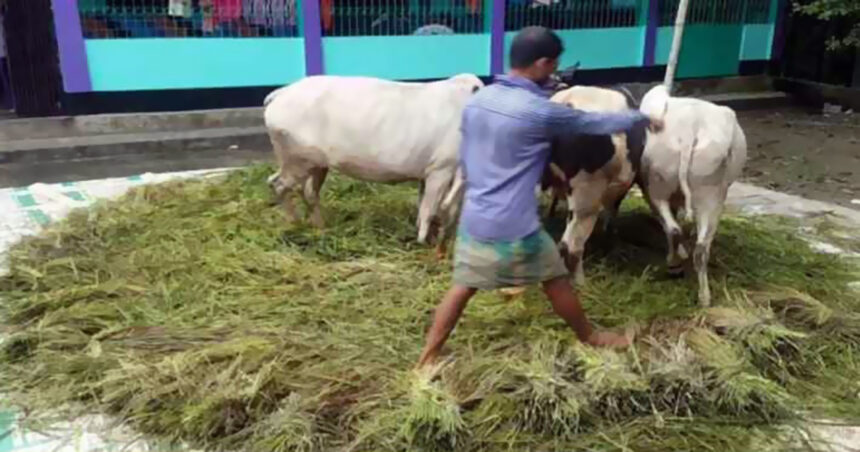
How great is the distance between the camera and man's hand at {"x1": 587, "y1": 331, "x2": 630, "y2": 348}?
10.3 feet

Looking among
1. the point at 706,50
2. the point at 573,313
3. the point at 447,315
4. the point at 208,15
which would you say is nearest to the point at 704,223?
the point at 573,313

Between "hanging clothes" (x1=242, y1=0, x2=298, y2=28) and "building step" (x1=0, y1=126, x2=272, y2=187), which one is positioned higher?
"hanging clothes" (x1=242, y1=0, x2=298, y2=28)

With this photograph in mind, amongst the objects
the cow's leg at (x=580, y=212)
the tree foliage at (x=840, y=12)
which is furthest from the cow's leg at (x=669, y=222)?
the tree foliage at (x=840, y=12)

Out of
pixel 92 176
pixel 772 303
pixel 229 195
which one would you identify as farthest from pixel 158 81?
pixel 772 303

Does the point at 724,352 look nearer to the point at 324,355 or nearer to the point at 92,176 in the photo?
the point at 324,355

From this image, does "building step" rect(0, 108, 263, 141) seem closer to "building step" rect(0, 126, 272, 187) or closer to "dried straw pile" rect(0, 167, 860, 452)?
"building step" rect(0, 126, 272, 187)

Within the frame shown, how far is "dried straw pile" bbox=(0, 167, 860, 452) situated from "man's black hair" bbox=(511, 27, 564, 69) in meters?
1.09

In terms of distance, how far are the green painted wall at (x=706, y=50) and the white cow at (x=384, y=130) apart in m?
7.56

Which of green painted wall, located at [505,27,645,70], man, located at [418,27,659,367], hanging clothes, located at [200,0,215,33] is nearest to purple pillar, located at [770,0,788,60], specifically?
green painted wall, located at [505,27,645,70]

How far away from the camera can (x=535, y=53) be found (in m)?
2.76

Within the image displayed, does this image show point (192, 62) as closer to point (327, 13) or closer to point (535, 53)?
point (327, 13)

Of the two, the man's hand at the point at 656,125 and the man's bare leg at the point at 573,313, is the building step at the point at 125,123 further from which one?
the man's bare leg at the point at 573,313

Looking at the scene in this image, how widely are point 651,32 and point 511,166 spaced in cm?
883

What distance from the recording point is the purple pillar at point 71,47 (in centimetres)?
780
